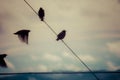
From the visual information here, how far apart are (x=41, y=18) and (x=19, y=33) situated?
0.25 metres

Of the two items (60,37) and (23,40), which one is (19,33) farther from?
(60,37)

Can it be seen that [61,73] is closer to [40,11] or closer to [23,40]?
[23,40]

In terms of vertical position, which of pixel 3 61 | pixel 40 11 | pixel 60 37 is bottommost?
pixel 60 37

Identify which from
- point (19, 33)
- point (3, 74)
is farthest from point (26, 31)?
point (3, 74)

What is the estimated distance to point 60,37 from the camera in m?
2.44

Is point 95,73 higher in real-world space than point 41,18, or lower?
lower

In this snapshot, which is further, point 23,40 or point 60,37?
point 60,37

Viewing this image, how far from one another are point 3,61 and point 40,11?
0.61 metres

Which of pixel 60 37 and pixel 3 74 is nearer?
pixel 3 74

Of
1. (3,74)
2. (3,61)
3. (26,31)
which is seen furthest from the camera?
(26,31)

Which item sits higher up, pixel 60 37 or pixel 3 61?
pixel 3 61

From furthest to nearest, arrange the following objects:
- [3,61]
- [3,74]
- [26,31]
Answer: [26,31] → [3,61] → [3,74]

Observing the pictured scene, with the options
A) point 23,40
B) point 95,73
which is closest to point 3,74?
point 23,40

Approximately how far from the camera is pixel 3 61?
2.20 metres
